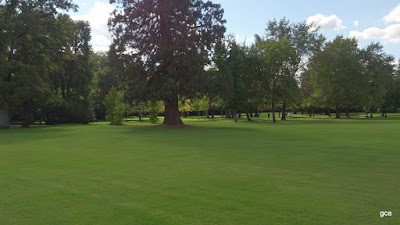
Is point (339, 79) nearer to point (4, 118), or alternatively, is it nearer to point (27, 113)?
point (27, 113)

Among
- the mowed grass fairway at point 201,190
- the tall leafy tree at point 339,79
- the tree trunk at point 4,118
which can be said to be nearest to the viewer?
the mowed grass fairway at point 201,190

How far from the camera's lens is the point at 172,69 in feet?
106

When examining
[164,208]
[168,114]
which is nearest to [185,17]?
[168,114]

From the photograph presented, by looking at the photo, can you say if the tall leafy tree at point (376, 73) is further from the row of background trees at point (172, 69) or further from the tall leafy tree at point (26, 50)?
the tall leafy tree at point (26, 50)

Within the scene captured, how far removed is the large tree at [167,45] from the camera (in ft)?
106

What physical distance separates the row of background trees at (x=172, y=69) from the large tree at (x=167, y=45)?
5.1 inches

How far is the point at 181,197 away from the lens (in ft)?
20.6

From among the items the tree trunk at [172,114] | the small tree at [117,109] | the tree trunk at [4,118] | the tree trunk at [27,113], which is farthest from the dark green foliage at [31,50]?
the tree trunk at [172,114]

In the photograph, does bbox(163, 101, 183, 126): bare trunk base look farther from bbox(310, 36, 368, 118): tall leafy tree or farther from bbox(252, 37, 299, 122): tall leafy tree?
bbox(310, 36, 368, 118): tall leafy tree

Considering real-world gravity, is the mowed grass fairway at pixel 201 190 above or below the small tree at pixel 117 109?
below

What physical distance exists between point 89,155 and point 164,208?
27.3ft

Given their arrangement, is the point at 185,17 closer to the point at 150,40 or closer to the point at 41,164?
the point at 150,40

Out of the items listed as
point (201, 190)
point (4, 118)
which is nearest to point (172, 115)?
point (4, 118)

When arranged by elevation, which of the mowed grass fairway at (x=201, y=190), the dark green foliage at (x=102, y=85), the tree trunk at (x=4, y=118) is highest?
the dark green foliage at (x=102, y=85)
